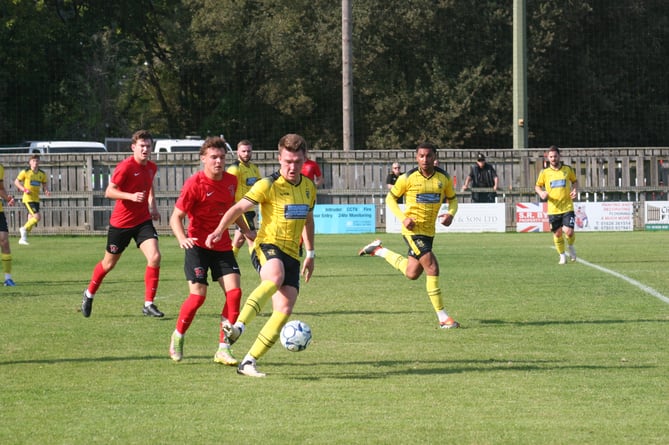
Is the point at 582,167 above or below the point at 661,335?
above

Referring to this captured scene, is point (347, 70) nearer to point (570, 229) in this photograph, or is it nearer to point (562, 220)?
point (562, 220)

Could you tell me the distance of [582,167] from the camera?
113 feet

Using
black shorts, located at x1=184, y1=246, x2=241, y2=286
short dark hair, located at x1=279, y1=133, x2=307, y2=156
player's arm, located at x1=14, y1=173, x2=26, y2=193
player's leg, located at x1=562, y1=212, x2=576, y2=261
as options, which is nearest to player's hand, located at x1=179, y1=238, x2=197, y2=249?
black shorts, located at x1=184, y1=246, x2=241, y2=286

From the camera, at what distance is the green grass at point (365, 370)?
6945 mm

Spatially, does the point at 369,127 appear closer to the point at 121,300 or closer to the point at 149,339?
the point at 121,300

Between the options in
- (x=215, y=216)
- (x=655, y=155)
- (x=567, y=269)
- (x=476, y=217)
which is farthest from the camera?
(x=655, y=155)

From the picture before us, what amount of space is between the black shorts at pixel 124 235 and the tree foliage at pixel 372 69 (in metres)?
39.1

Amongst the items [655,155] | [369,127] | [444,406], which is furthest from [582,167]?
[444,406]

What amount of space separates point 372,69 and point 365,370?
44378 millimetres

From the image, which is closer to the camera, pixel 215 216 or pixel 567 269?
pixel 215 216

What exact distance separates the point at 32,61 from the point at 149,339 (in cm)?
4315

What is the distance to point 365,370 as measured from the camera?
9156 mm

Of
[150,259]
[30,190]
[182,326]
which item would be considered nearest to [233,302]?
[182,326]

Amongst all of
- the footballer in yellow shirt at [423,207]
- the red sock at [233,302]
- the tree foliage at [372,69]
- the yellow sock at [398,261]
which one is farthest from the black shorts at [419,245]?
the tree foliage at [372,69]
